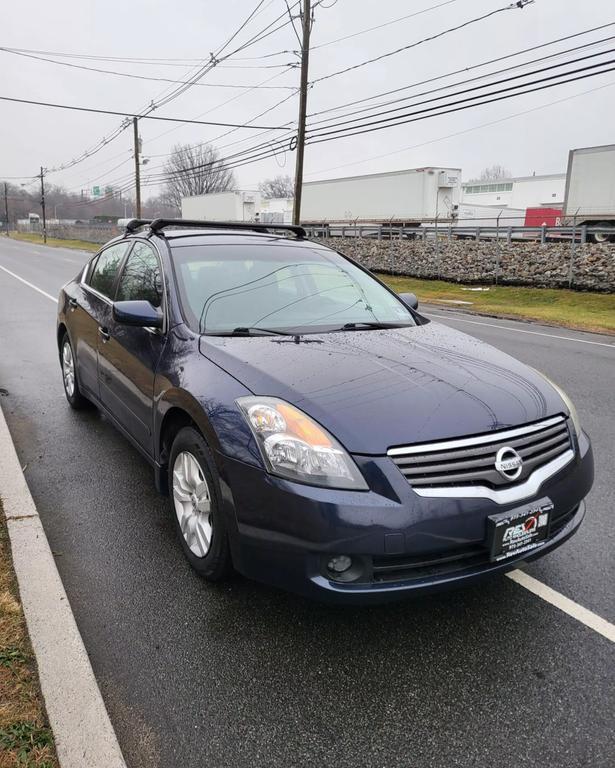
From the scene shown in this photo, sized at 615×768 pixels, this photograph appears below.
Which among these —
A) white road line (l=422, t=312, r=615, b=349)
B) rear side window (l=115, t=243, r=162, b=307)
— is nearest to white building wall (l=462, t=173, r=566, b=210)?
white road line (l=422, t=312, r=615, b=349)

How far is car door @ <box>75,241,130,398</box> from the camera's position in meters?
4.37

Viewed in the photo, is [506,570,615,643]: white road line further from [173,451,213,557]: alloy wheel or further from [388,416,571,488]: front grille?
[173,451,213,557]: alloy wheel

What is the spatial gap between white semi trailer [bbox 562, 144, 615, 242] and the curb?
24027mm

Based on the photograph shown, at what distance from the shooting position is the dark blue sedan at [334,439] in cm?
214

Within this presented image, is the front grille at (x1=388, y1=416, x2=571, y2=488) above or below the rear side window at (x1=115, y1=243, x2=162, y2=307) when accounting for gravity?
below

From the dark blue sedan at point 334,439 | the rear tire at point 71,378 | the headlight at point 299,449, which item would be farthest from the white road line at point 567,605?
the rear tire at point 71,378

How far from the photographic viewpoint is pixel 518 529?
2.25 meters

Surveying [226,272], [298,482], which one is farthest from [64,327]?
[298,482]

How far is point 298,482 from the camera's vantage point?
2.18 meters

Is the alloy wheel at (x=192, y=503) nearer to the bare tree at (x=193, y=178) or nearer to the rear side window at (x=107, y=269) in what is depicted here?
the rear side window at (x=107, y=269)

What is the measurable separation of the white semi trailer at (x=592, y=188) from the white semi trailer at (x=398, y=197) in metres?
5.82

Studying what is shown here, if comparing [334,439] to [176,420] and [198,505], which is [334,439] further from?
[176,420]

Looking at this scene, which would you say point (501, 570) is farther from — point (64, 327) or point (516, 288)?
point (516, 288)

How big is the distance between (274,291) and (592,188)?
24992 mm
